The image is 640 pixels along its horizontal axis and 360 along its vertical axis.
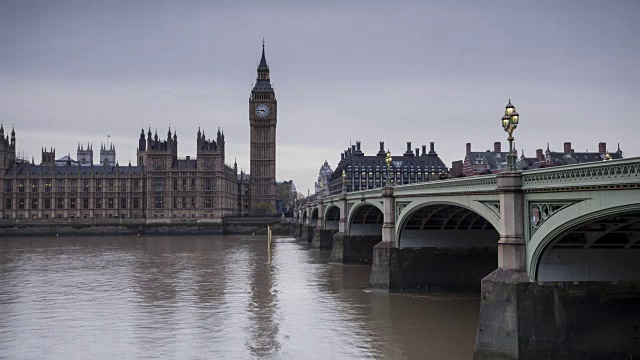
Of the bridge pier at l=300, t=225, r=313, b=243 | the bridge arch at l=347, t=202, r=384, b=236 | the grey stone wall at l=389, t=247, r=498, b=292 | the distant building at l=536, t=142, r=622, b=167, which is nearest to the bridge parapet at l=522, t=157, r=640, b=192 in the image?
the grey stone wall at l=389, t=247, r=498, b=292

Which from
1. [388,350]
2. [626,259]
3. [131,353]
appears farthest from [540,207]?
[131,353]

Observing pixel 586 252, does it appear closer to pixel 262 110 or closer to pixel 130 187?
pixel 130 187

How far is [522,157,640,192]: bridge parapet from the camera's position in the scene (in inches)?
619

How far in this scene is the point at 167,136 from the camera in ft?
476

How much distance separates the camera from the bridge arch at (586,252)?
66.3 feet

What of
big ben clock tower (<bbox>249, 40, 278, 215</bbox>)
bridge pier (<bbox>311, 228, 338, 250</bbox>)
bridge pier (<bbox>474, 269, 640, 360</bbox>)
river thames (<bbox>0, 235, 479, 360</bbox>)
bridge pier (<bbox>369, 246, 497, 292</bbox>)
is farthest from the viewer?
big ben clock tower (<bbox>249, 40, 278, 215</bbox>)

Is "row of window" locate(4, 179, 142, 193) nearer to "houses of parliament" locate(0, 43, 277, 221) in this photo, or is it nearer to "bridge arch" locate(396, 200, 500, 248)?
"houses of parliament" locate(0, 43, 277, 221)

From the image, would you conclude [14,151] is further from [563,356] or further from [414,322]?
[563,356]

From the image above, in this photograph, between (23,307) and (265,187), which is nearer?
(23,307)

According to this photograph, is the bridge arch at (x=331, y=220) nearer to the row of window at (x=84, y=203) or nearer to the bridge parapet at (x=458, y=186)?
the bridge parapet at (x=458, y=186)

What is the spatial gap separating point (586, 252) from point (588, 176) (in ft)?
15.6

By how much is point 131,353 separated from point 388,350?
370 inches

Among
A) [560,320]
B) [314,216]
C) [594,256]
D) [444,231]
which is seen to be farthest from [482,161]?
[560,320]

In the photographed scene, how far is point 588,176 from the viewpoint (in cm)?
1748
